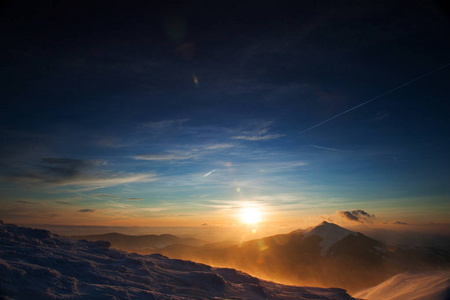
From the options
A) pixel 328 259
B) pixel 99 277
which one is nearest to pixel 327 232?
pixel 328 259

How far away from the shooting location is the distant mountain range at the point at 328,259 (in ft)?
477

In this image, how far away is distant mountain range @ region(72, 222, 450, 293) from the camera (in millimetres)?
145250

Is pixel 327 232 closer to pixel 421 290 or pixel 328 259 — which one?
pixel 328 259

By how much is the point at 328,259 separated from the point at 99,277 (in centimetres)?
18307

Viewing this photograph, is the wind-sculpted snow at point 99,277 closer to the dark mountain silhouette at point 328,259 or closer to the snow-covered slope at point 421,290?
the snow-covered slope at point 421,290

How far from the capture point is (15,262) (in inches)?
424

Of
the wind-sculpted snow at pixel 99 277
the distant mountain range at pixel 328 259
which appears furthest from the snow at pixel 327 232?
the wind-sculpted snow at pixel 99 277

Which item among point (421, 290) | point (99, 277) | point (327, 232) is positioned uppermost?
point (99, 277)

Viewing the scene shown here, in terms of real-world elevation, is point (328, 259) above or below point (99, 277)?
below

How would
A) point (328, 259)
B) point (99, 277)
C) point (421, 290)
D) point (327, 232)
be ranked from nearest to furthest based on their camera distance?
point (99, 277) → point (421, 290) → point (328, 259) → point (327, 232)

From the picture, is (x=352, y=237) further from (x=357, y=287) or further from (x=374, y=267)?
(x=357, y=287)

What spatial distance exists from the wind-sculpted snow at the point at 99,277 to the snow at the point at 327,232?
596 ft

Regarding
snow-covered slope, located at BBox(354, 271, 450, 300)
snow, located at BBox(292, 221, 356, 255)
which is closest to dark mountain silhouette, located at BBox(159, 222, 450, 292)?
snow, located at BBox(292, 221, 356, 255)

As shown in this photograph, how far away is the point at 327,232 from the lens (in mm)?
185875
